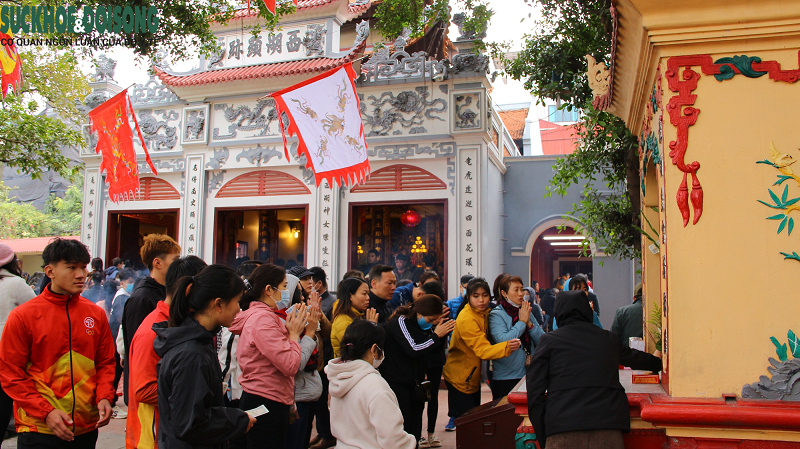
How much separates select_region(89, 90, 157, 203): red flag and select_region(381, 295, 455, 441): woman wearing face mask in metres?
6.81

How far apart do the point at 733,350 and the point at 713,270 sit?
40 cm

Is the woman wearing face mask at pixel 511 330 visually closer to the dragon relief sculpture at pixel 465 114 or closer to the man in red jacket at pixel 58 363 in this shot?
the man in red jacket at pixel 58 363

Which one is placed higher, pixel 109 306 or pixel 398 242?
pixel 398 242

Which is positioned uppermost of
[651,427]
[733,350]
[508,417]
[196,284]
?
[196,284]

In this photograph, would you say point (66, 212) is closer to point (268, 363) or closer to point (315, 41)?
point (315, 41)

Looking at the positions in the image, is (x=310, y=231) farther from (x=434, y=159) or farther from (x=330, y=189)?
(x=434, y=159)

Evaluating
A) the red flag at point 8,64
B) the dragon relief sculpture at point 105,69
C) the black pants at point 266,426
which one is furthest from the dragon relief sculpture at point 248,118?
the black pants at point 266,426

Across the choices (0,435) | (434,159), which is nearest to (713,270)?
(0,435)

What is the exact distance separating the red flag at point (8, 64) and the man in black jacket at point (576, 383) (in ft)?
27.4

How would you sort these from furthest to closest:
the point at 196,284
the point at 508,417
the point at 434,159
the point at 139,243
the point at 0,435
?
the point at 139,243
the point at 434,159
the point at 508,417
the point at 0,435
the point at 196,284

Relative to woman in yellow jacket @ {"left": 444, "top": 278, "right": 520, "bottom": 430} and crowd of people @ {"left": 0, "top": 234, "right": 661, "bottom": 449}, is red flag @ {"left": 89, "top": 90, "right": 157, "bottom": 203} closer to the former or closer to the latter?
crowd of people @ {"left": 0, "top": 234, "right": 661, "bottom": 449}

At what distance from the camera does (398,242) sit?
14.0m

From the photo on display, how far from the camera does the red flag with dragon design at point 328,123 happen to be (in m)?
7.98

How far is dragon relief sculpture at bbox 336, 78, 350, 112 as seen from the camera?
8.34m
